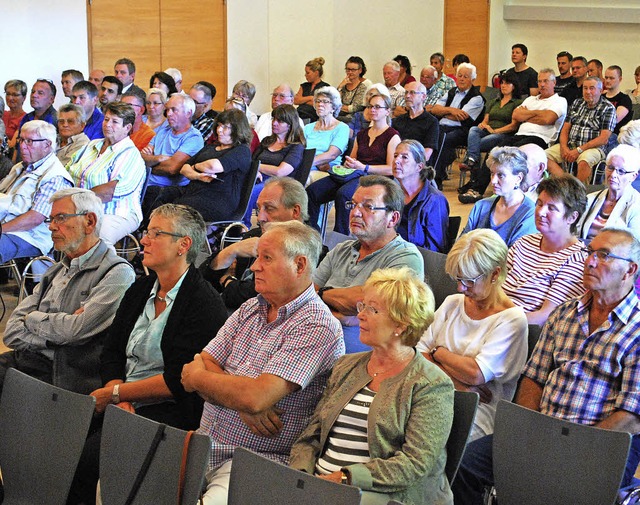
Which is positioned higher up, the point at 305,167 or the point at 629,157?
the point at 629,157

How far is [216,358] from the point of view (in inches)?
112

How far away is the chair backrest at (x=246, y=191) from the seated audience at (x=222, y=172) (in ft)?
0.08

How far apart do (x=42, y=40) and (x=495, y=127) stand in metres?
5.45

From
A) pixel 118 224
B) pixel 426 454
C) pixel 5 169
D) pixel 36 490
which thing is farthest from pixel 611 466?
pixel 5 169

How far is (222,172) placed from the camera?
5.91 m

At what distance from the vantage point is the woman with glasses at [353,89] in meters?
9.95

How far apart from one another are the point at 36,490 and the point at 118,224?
2.97 m

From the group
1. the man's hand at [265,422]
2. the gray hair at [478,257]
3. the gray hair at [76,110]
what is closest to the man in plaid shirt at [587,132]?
the gray hair at [76,110]

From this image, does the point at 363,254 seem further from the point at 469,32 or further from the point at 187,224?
the point at 469,32

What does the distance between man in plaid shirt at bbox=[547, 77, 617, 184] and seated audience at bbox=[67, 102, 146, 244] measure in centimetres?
376

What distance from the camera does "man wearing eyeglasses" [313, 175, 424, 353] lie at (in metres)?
3.44

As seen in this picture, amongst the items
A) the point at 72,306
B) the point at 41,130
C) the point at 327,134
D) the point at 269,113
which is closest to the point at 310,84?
the point at 269,113

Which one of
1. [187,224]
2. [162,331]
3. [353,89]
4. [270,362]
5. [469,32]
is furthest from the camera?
[469,32]

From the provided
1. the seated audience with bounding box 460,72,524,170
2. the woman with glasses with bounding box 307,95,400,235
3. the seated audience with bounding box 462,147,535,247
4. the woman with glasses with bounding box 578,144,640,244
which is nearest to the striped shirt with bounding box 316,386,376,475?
the seated audience with bounding box 462,147,535,247
